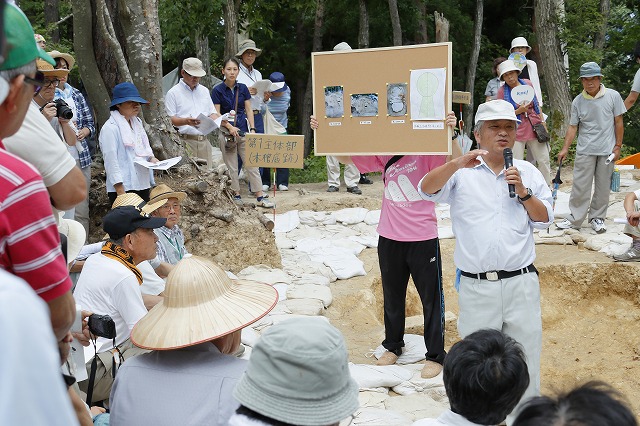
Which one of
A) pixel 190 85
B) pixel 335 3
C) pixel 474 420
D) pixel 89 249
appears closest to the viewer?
pixel 474 420

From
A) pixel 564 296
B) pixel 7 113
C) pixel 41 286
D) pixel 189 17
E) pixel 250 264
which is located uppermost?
pixel 189 17

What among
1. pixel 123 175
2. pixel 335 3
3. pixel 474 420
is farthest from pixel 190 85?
pixel 335 3

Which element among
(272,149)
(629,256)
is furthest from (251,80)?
(629,256)

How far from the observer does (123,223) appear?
12.8 feet

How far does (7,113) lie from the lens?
160 cm

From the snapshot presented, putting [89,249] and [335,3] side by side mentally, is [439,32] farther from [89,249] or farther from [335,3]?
[89,249]

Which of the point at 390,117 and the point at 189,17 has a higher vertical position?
the point at 189,17

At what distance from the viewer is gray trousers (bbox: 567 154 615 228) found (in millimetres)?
8516

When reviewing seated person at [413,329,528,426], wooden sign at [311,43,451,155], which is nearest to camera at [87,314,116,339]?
seated person at [413,329,528,426]

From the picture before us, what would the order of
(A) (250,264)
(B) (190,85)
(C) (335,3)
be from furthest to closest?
(C) (335,3)
(B) (190,85)
(A) (250,264)

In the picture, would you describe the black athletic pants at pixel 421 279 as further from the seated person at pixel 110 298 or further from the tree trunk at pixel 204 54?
the tree trunk at pixel 204 54

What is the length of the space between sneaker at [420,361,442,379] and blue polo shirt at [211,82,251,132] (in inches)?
216

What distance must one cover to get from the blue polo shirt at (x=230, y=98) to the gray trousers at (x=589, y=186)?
14.4 feet

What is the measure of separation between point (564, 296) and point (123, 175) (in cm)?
476
